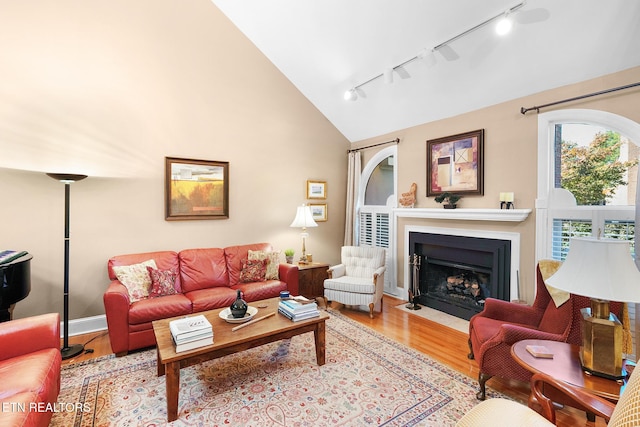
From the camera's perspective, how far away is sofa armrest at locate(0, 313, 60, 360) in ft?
6.46

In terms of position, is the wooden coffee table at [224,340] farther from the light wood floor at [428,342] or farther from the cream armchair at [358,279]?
the cream armchair at [358,279]

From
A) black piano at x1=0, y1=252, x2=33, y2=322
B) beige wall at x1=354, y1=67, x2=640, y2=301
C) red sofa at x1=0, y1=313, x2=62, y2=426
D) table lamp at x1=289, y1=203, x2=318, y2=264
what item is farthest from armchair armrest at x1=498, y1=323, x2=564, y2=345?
black piano at x1=0, y1=252, x2=33, y2=322

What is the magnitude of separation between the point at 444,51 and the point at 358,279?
118 inches

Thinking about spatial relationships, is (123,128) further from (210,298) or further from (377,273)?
(377,273)

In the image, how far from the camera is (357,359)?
2881mm

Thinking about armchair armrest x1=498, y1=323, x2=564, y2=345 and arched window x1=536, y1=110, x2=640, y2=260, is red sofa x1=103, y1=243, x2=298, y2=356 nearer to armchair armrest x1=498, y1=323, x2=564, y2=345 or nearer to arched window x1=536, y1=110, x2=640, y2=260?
armchair armrest x1=498, y1=323, x2=564, y2=345

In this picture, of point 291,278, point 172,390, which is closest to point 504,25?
point 291,278

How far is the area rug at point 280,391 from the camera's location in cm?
209

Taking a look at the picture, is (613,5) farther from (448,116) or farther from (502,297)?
(502,297)

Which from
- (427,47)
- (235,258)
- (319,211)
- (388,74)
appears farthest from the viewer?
(319,211)

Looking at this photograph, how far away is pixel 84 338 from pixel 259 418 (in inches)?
101

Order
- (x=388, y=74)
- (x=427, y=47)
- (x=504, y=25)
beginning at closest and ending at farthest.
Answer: (x=504, y=25) < (x=427, y=47) < (x=388, y=74)

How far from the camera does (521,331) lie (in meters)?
2.16

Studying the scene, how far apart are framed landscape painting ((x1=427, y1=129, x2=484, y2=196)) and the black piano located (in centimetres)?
449
